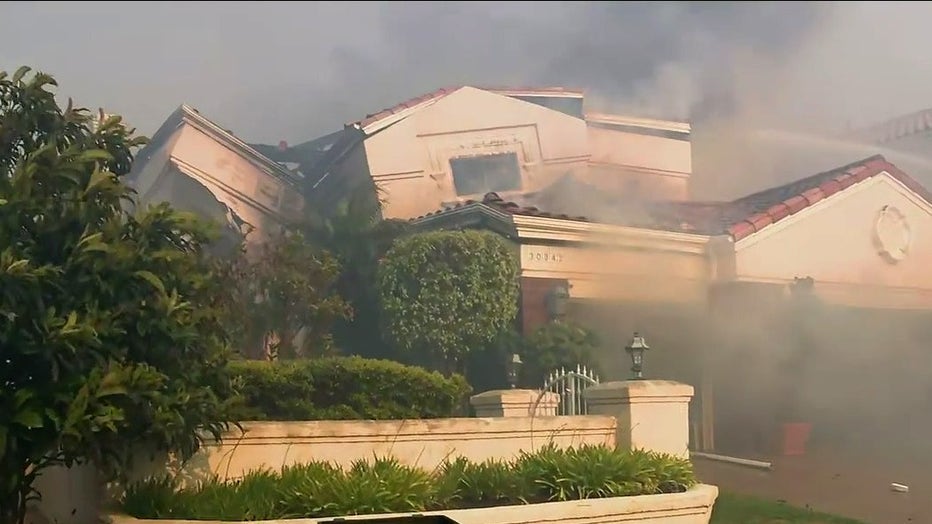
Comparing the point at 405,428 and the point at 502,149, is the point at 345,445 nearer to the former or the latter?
the point at 405,428

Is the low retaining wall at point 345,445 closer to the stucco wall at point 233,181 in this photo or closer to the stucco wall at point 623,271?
the stucco wall at point 623,271

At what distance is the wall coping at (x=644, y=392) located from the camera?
10148 mm

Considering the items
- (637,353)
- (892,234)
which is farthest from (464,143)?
(637,353)

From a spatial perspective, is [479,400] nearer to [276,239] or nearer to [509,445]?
[509,445]

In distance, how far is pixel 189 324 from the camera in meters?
8.05

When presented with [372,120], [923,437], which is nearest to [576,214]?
[372,120]

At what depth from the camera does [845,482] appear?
11977mm

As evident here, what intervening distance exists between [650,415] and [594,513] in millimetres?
1983

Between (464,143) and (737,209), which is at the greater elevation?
(464,143)

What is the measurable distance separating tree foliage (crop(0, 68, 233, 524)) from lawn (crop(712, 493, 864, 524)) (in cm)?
505

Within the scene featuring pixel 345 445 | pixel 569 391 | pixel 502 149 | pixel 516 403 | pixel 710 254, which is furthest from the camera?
pixel 502 149

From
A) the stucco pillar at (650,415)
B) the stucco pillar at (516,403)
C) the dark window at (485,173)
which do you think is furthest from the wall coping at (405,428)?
the dark window at (485,173)

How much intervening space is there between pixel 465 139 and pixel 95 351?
11.7 metres

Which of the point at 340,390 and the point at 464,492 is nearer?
the point at 464,492
